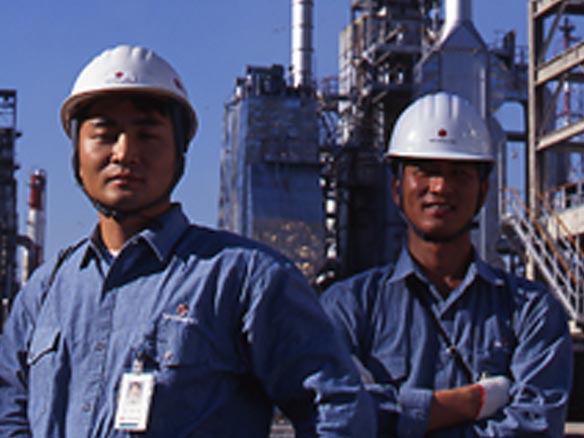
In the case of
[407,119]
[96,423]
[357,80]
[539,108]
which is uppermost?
[357,80]

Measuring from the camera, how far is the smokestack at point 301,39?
37.6m

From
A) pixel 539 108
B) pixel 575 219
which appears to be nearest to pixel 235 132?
pixel 539 108

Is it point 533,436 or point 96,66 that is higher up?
point 96,66

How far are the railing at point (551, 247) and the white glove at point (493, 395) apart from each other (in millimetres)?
16582

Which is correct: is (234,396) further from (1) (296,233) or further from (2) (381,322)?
(1) (296,233)

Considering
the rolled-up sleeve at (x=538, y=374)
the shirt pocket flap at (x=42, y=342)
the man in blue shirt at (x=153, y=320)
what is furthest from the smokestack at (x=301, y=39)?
the shirt pocket flap at (x=42, y=342)

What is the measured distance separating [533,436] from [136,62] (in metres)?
1.90

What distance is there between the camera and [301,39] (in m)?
37.7

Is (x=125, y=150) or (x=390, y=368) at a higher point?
(x=125, y=150)

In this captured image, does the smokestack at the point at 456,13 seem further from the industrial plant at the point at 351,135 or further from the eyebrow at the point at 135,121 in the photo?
the eyebrow at the point at 135,121

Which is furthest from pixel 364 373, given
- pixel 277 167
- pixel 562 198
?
pixel 277 167

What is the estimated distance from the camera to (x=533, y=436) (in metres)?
3.56

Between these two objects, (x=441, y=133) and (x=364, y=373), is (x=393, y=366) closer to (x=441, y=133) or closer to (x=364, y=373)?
(x=364, y=373)

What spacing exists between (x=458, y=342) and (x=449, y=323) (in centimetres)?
9
